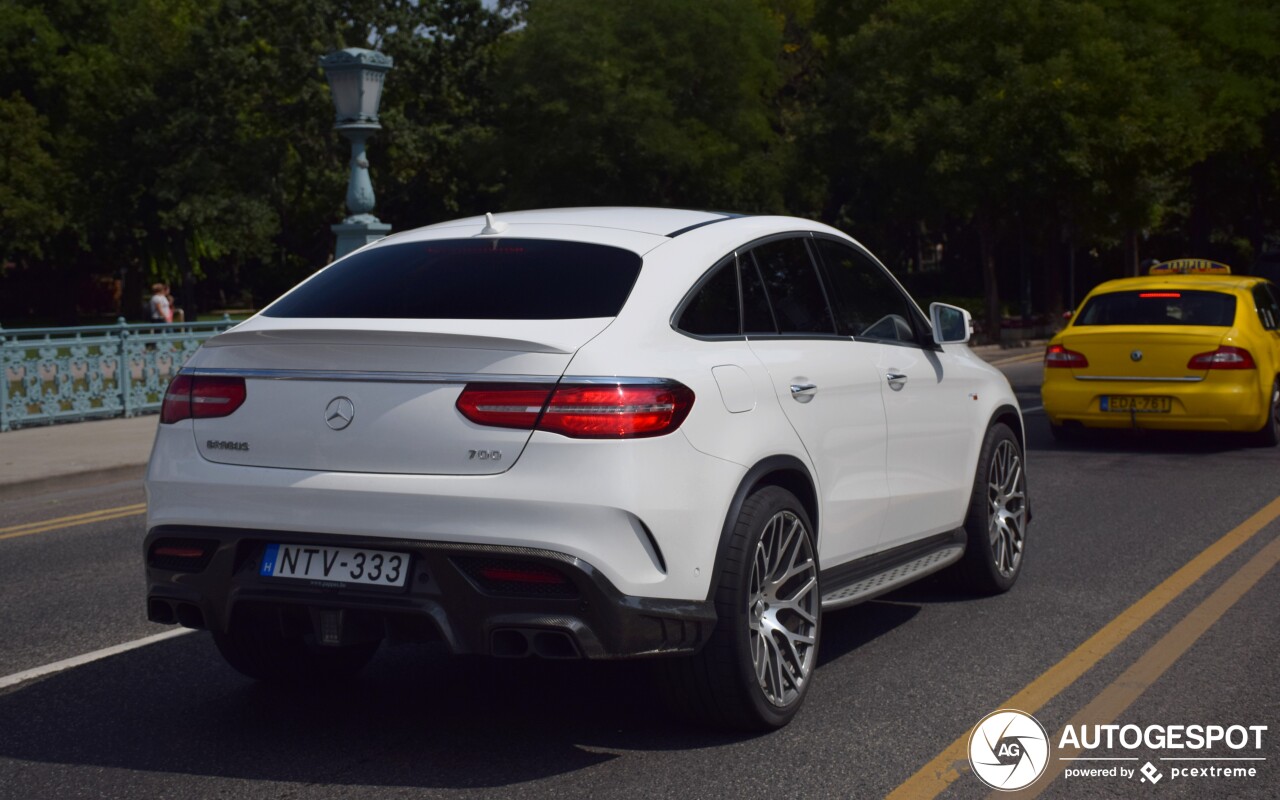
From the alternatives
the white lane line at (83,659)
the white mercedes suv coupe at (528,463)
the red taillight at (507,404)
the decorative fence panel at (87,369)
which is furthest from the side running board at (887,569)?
the decorative fence panel at (87,369)

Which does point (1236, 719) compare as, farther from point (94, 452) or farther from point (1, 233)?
point (1, 233)

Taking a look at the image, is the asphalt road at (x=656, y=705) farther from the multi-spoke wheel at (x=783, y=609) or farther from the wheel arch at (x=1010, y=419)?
the wheel arch at (x=1010, y=419)

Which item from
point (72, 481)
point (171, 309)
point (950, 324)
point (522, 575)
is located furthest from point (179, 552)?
point (171, 309)

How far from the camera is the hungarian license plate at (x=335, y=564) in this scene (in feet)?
14.6

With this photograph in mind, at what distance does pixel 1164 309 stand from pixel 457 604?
10.5 meters

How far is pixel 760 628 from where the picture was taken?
4.86 meters

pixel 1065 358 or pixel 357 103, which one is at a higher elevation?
pixel 357 103

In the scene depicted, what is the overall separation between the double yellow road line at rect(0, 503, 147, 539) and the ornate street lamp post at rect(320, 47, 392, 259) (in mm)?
6592

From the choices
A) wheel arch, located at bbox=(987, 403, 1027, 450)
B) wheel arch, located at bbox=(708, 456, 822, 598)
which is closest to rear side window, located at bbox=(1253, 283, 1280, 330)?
wheel arch, located at bbox=(987, 403, 1027, 450)

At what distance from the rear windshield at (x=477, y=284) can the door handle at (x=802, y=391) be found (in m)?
0.71

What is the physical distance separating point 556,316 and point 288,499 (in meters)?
0.97

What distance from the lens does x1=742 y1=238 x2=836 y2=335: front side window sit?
5457 mm

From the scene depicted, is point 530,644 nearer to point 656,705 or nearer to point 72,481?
point 656,705

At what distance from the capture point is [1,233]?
165ft
